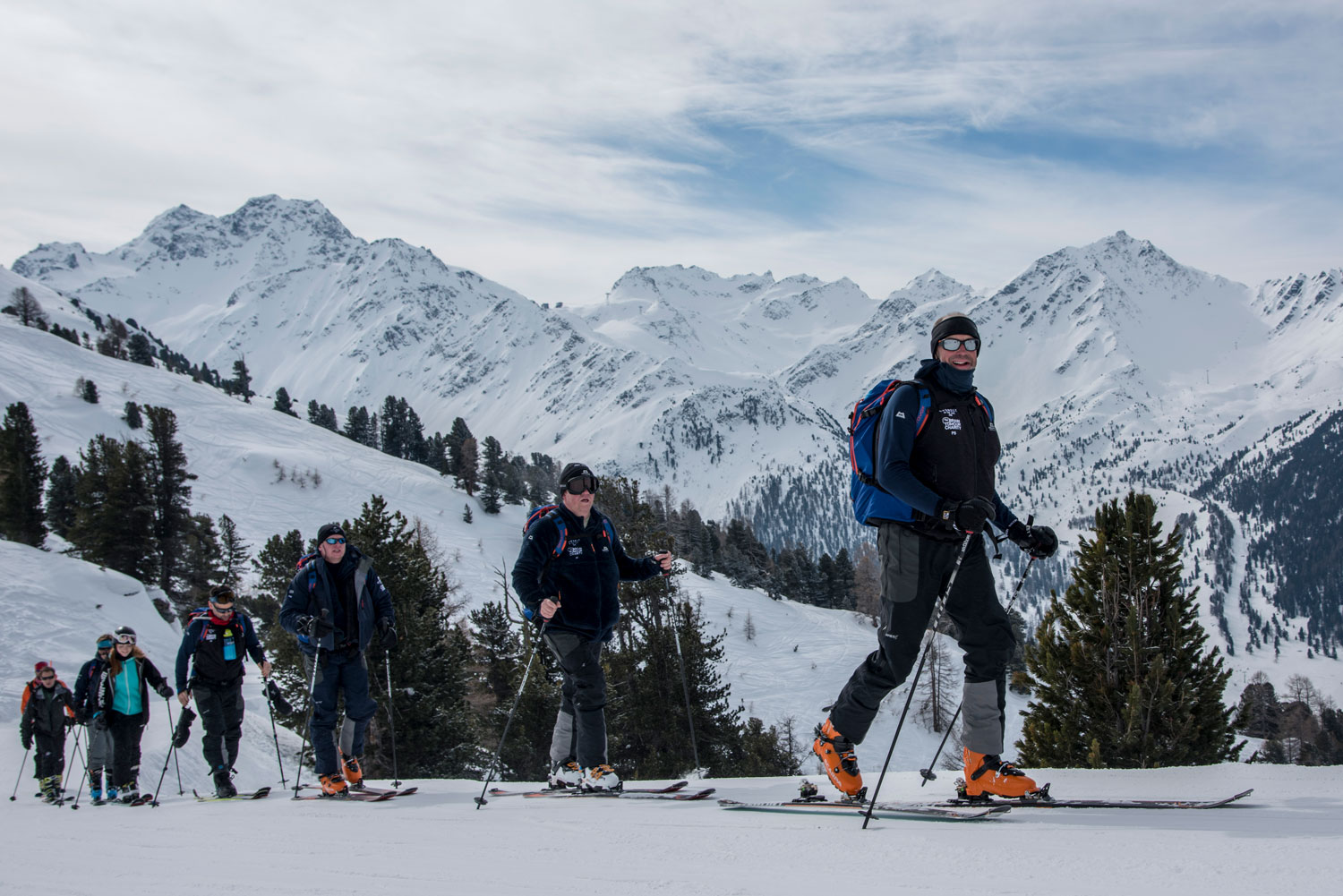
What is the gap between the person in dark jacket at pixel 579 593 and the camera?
678 centimetres

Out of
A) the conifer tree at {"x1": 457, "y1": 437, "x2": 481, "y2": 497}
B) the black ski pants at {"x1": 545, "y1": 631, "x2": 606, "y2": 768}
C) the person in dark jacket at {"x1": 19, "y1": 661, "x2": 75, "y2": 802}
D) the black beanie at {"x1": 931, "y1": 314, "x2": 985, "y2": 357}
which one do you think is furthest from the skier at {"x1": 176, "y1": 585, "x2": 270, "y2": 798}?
the conifer tree at {"x1": 457, "y1": 437, "x2": 481, "y2": 497}

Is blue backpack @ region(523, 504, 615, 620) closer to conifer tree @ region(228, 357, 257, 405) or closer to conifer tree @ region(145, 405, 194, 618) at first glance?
conifer tree @ region(145, 405, 194, 618)

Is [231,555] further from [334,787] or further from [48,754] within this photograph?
[334,787]

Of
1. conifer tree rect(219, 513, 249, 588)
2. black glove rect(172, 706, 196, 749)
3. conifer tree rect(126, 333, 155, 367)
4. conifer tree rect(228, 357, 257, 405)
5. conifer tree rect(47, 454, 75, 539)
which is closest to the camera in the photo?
black glove rect(172, 706, 196, 749)

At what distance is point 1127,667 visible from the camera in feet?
36.9

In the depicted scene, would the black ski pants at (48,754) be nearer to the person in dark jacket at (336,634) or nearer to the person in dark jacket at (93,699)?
the person in dark jacket at (93,699)

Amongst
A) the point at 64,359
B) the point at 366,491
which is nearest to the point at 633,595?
the point at 366,491

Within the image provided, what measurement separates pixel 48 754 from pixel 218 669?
453cm

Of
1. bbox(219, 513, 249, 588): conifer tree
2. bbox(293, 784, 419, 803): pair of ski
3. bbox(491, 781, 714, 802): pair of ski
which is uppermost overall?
bbox(219, 513, 249, 588): conifer tree

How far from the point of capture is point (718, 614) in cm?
6369

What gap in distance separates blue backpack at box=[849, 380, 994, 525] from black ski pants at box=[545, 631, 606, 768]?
9.10 feet

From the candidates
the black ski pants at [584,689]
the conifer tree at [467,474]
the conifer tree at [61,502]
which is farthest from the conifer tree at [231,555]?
the black ski pants at [584,689]

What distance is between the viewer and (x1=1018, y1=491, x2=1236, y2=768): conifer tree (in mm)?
10766

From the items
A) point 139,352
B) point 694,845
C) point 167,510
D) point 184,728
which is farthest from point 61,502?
point 139,352
